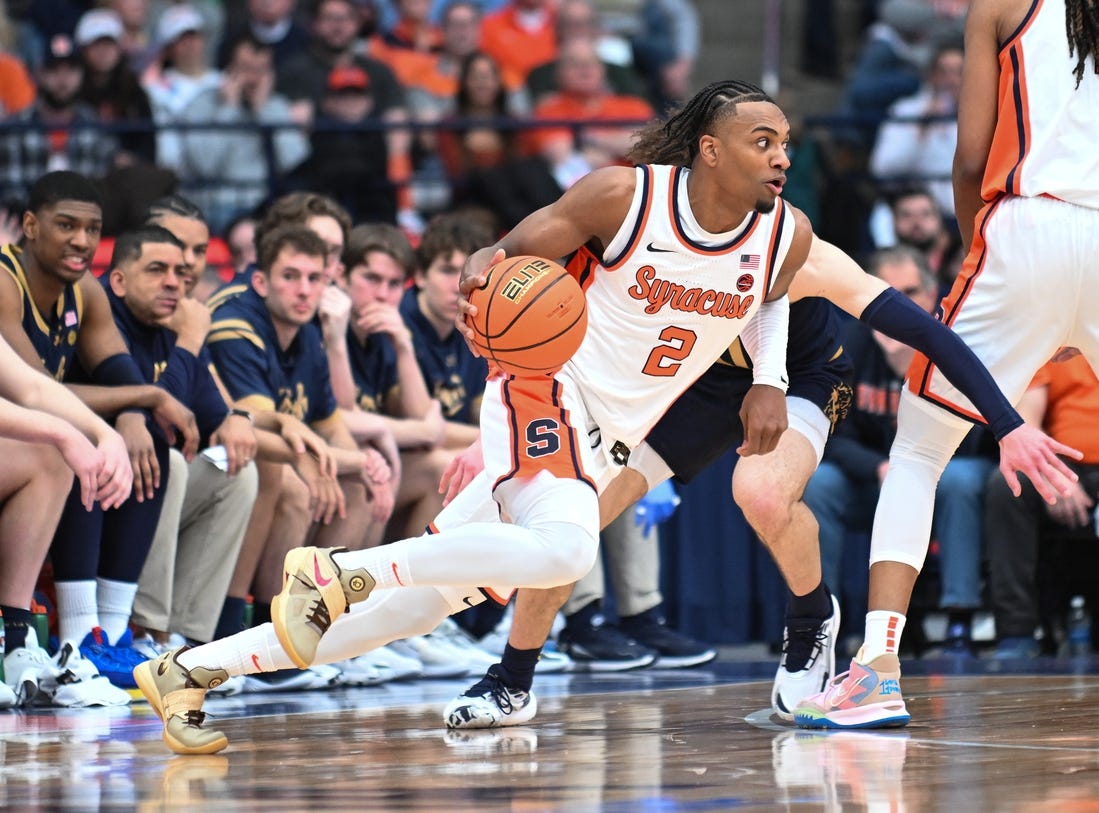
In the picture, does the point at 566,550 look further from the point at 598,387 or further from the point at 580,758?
the point at 598,387

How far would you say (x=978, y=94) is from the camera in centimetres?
476

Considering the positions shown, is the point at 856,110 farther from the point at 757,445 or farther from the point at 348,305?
the point at 757,445

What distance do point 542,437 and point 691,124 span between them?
1055mm

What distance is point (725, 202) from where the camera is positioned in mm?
4730

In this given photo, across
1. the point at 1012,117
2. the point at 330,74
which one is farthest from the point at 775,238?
the point at 330,74

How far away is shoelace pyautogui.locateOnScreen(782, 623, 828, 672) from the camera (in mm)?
5156

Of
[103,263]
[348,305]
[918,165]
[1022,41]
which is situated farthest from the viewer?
[918,165]

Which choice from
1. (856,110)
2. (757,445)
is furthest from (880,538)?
(856,110)

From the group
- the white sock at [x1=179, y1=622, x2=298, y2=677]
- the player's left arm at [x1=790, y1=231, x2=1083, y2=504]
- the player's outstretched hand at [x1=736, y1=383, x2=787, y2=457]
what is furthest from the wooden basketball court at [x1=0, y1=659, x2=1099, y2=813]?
the player's outstretched hand at [x1=736, y1=383, x2=787, y2=457]

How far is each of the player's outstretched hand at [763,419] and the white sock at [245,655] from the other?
4.51 feet

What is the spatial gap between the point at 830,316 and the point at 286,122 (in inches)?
221

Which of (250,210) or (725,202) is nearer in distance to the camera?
(725,202)

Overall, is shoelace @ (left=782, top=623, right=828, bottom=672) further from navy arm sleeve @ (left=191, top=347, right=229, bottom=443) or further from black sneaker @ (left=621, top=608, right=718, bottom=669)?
navy arm sleeve @ (left=191, top=347, right=229, bottom=443)

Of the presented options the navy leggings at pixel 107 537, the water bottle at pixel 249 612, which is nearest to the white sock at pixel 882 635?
the navy leggings at pixel 107 537
